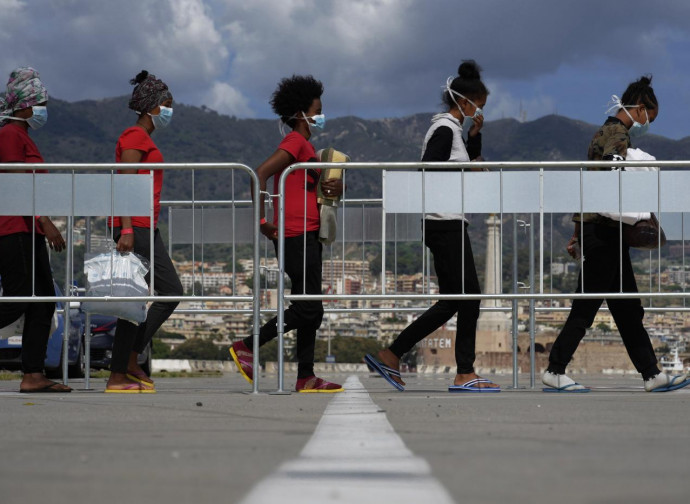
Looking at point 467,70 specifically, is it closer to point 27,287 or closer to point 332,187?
point 332,187

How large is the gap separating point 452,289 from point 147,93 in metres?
2.55

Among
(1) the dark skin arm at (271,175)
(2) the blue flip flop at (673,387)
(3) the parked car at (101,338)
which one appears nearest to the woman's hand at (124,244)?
(1) the dark skin arm at (271,175)

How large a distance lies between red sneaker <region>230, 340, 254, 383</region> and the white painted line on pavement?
3.81m

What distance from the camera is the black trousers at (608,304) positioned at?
898 cm

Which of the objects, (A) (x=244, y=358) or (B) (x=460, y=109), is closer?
(A) (x=244, y=358)

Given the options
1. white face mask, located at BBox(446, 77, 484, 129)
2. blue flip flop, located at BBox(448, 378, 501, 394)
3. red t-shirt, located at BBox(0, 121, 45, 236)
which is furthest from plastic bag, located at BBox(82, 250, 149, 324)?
white face mask, located at BBox(446, 77, 484, 129)

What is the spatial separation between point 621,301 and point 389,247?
2.32m

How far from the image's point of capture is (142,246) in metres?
8.80

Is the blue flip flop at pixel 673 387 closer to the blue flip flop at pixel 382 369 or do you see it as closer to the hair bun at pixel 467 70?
the blue flip flop at pixel 382 369

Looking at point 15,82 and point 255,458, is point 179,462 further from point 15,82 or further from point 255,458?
point 15,82

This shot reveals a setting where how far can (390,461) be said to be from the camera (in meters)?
3.79

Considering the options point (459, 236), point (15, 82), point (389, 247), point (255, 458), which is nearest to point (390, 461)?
point (255, 458)

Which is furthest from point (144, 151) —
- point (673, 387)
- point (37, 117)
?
point (673, 387)

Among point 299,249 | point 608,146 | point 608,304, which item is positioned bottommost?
point 608,304
